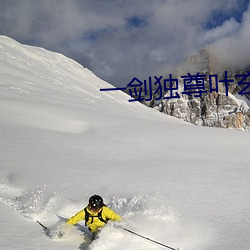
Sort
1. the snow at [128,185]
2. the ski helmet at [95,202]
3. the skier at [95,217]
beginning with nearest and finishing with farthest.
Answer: the snow at [128,185], the ski helmet at [95,202], the skier at [95,217]

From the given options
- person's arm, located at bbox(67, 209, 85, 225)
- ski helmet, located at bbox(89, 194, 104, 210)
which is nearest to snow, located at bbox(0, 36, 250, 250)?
person's arm, located at bbox(67, 209, 85, 225)

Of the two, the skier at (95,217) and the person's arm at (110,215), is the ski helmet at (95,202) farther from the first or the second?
the person's arm at (110,215)

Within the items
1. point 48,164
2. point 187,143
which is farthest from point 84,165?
point 187,143

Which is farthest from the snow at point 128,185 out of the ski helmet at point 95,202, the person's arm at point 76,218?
the ski helmet at point 95,202

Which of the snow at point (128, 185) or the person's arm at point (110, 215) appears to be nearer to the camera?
the snow at point (128, 185)

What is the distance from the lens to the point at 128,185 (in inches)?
317

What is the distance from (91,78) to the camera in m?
81.9

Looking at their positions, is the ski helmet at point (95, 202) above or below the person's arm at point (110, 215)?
above

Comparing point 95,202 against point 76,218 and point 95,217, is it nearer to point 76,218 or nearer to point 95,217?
point 95,217

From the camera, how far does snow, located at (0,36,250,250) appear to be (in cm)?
547

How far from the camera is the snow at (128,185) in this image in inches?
215

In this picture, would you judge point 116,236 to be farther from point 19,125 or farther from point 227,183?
point 19,125

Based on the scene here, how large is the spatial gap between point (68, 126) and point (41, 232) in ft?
37.1

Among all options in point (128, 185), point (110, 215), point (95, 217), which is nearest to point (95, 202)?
point (95, 217)
